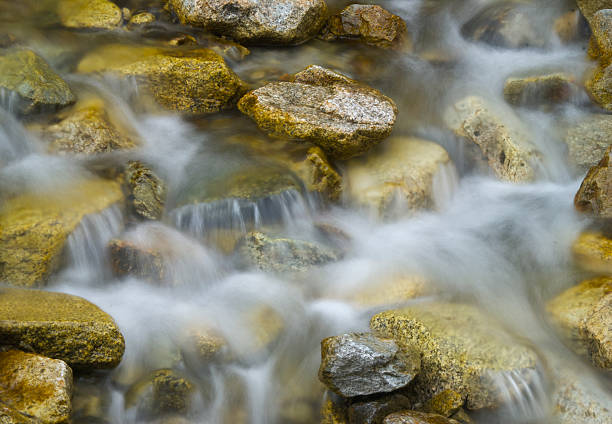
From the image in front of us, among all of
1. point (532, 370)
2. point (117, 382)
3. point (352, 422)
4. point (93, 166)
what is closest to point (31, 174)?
point (93, 166)

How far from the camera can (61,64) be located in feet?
23.7

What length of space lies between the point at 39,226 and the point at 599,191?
5597 mm

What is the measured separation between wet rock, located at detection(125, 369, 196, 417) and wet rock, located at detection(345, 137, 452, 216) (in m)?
3.01

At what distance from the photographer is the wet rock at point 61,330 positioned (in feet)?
12.3

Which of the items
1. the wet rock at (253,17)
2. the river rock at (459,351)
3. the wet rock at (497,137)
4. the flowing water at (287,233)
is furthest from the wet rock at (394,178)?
the wet rock at (253,17)

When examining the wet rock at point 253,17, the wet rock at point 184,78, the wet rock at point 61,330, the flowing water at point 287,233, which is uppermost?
→ the wet rock at point 253,17

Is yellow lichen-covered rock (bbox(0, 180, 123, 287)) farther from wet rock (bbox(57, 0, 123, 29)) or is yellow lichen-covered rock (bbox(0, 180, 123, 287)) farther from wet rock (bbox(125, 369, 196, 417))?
wet rock (bbox(57, 0, 123, 29))

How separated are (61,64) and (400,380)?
6005 mm

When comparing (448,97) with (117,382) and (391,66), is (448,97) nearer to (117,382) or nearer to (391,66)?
(391,66)

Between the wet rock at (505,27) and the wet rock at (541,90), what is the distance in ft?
3.95

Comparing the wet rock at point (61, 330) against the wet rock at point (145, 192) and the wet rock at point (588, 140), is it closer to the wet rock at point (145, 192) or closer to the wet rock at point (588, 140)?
the wet rock at point (145, 192)

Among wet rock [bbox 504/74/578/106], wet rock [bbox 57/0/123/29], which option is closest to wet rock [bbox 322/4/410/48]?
wet rock [bbox 504/74/578/106]

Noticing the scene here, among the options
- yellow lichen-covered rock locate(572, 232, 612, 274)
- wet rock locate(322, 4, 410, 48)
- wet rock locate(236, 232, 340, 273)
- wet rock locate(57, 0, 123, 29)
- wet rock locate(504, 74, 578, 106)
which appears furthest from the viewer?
wet rock locate(322, 4, 410, 48)

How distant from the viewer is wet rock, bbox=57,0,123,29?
7.99 metres
